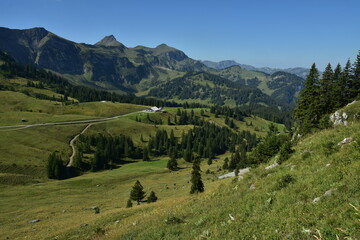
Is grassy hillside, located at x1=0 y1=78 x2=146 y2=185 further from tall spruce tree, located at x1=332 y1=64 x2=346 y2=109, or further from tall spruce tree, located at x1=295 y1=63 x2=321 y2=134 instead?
tall spruce tree, located at x1=332 y1=64 x2=346 y2=109

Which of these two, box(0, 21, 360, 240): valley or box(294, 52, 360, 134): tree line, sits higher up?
box(294, 52, 360, 134): tree line

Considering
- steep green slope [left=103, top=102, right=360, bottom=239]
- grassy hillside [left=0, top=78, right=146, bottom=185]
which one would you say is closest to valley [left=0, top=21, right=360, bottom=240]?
steep green slope [left=103, top=102, right=360, bottom=239]

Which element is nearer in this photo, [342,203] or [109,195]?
[342,203]

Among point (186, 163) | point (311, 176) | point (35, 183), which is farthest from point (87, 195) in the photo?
point (186, 163)

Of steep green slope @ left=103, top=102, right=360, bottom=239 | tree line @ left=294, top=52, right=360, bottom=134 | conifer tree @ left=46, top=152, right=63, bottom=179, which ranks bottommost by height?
conifer tree @ left=46, top=152, right=63, bottom=179

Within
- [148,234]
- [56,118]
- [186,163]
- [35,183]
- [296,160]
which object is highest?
[296,160]

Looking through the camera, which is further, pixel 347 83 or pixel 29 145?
pixel 29 145

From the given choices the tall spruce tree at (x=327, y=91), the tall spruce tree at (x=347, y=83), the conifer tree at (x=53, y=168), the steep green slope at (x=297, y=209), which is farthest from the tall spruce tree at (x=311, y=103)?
the conifer tree at (x=53, y=168)

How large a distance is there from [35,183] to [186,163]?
8551cm

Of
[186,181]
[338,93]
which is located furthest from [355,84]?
[186,181]

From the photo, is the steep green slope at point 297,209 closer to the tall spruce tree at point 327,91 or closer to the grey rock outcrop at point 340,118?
the grey rock outcrop at point 340,118

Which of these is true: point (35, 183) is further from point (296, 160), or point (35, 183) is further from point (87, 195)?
point (296, 160)

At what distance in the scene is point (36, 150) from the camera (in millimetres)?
111562

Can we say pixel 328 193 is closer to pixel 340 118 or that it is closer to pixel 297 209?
pixel 297 209
